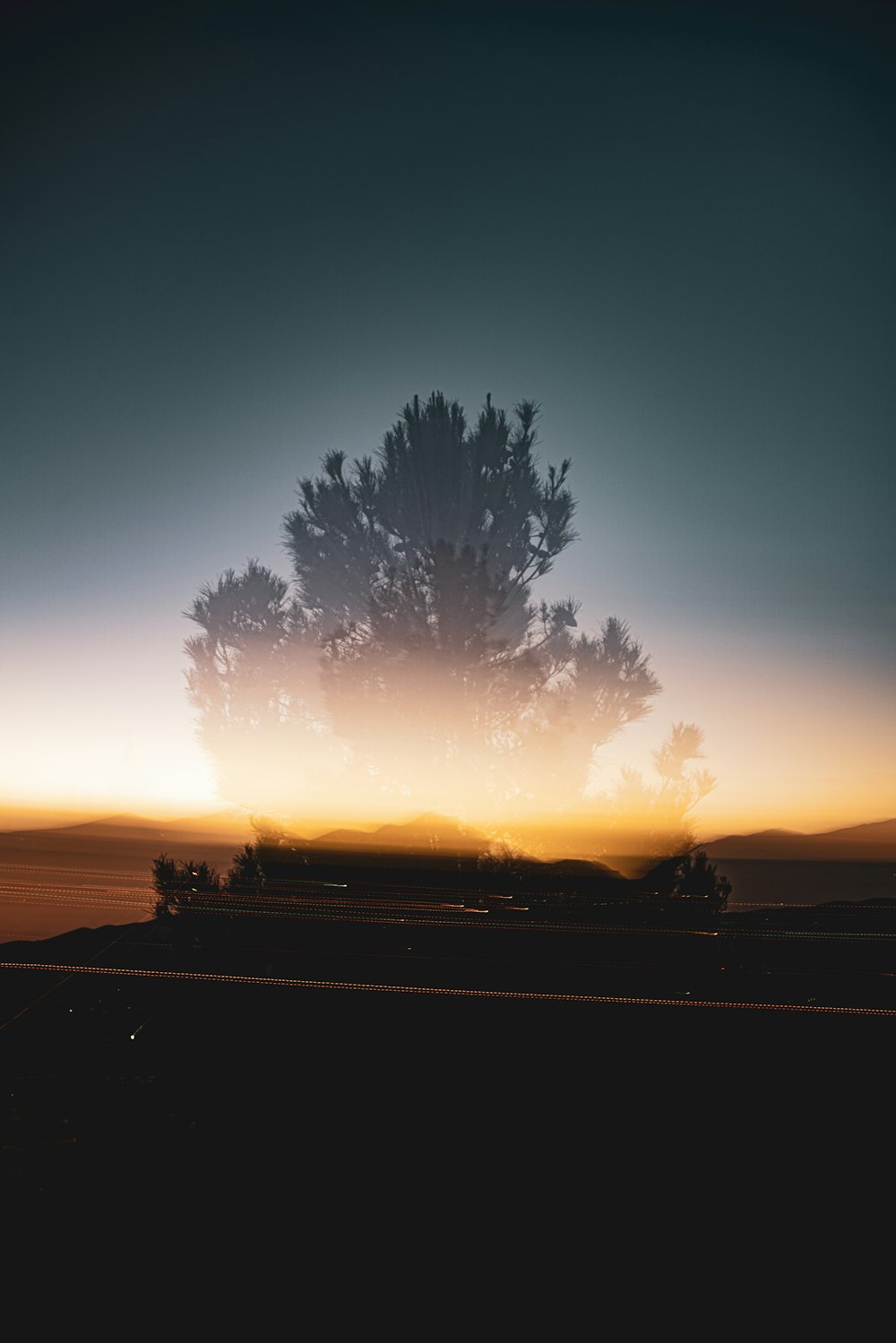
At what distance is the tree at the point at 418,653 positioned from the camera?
11.4 metres

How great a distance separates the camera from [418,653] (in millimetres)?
11508

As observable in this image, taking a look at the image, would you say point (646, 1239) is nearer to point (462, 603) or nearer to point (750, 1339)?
point (750, 1339)

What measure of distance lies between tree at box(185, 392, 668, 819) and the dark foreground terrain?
302 cm

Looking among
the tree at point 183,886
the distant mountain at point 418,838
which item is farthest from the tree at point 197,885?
the distant mountain at point 418,838

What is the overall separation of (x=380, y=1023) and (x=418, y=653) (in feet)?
20.9

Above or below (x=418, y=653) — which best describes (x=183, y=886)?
below

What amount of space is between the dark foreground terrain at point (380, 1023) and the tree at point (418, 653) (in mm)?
3023

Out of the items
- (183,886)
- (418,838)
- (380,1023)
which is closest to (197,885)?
(183,886)

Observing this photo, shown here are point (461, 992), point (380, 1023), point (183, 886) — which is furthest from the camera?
point (183, 886)

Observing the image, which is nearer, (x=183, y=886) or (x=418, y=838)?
(x=183, y=886)

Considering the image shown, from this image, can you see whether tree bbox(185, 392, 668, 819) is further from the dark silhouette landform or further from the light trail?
the light trail

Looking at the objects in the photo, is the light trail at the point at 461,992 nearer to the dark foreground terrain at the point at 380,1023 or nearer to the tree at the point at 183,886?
the dark foreground terrain at the point at 380,1023

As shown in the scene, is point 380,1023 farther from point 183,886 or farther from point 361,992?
point 183,886

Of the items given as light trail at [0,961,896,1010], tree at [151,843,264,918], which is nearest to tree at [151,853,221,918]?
tree at [151,843,264,918]
